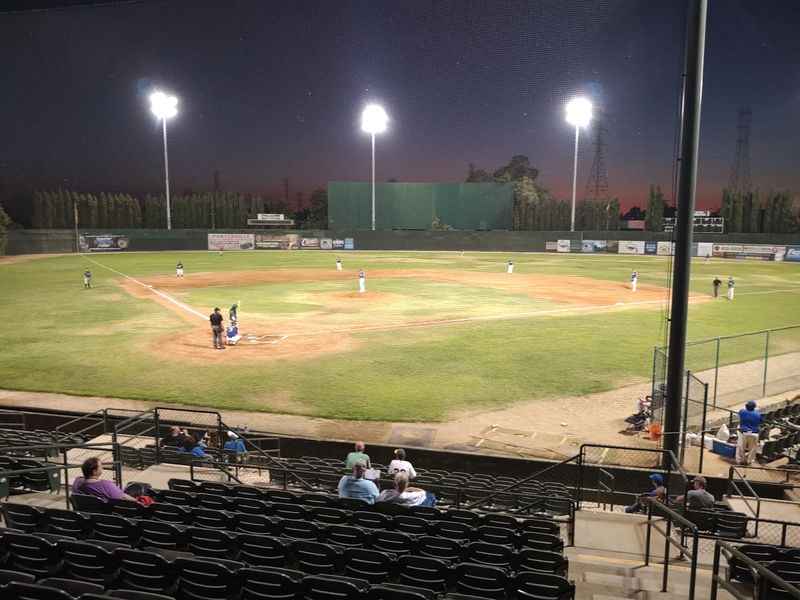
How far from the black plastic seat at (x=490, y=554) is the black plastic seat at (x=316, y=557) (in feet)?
4.37

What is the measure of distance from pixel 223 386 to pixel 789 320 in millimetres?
28120

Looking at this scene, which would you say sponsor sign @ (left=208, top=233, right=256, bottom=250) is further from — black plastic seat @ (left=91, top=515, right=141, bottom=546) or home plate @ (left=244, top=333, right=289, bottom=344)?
→ black plastic seat @ (left=91, top=515, right=141, bottom=546)

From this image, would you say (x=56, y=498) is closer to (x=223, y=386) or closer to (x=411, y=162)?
(x=223, y=386)

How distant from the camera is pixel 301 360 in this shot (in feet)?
69.5

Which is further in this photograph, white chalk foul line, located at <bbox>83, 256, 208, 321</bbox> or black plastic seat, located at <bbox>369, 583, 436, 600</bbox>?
white chalk foul line, located at <bbox>83, 256, 208, 321</bbox>

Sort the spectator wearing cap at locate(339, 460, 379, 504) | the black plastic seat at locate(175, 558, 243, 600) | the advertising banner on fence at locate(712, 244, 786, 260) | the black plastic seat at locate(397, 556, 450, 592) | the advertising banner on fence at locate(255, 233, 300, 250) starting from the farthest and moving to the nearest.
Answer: the advertising banner on fence at locate(255, 233, 300, 250) < the advertising banner on fence at locate(712, 244, 786, 260) < the spectator wearing cap at locate(339, 460, 379, 504) < the black plastic seat at locate(397, 556, 450, 592) < the black plastic seat at locate(175, 558, 243, 600)

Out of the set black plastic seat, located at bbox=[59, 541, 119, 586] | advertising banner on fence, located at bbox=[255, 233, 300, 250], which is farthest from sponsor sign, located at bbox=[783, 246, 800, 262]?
black plastic seat, located at bbox=[59, 541, 119, 586]

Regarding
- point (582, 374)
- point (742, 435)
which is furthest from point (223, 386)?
point (742, 435)

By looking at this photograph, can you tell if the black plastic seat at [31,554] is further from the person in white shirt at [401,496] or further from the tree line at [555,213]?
the tree line at [555,213]

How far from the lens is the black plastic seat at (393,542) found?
6098mm

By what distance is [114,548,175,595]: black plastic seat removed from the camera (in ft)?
16.8

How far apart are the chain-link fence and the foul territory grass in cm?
188

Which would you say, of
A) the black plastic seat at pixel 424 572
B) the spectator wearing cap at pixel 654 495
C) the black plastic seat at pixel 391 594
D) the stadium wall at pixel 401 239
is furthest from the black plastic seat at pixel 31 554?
the stadium wall at pixel 401 239

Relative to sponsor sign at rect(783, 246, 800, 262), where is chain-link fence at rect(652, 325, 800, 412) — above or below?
below
